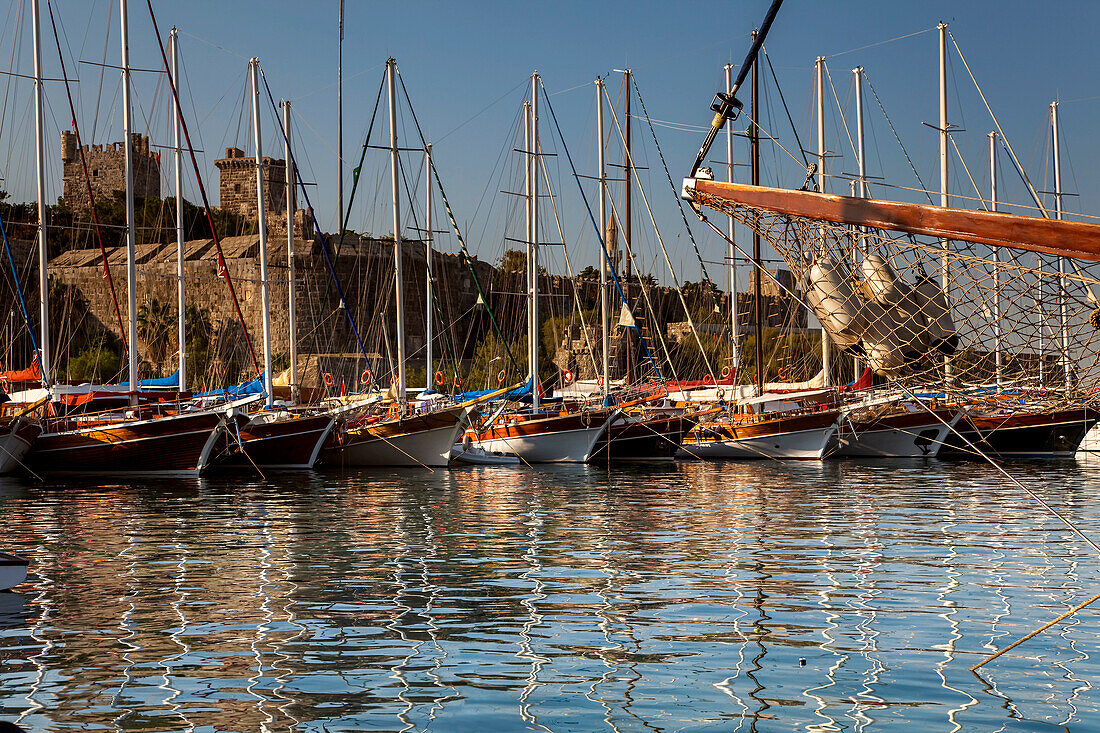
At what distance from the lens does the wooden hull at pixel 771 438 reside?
3169cm

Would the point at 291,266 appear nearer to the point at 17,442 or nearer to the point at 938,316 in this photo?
the point at 17,442

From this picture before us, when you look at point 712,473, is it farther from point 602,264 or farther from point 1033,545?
point 1033,545

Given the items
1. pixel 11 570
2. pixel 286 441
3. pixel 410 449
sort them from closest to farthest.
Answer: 1. pixel 11 570
2. pixel 286 441
3. pixel 410 449

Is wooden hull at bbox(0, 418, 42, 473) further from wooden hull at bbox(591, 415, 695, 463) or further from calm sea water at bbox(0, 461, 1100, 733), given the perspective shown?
wooden hull at bbox(591, 415, 695, 463)

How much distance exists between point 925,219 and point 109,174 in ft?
255

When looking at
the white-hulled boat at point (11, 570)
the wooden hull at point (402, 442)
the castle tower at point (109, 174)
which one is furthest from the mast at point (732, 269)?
the castle tower at point (109, 174)

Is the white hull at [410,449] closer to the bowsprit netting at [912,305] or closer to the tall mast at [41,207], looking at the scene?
the tall mast at [41,207]

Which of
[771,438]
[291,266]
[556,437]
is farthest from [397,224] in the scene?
[771,438]

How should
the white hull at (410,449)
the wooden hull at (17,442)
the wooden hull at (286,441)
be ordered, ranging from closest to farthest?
1. the wooden hull at (17,442)
2. the wooden hull at (286,441)
3. the white hull at (410,449)

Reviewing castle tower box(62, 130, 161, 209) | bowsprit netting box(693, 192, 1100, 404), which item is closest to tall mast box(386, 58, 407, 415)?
bowsprit netting box(693, 192, 1100, 404)

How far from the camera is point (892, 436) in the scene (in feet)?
109

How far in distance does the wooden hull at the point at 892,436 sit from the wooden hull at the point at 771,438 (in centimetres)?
143

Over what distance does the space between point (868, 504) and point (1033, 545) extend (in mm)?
5383

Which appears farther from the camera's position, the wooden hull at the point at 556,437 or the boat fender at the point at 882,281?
the wooden hull at the point at 556,437
